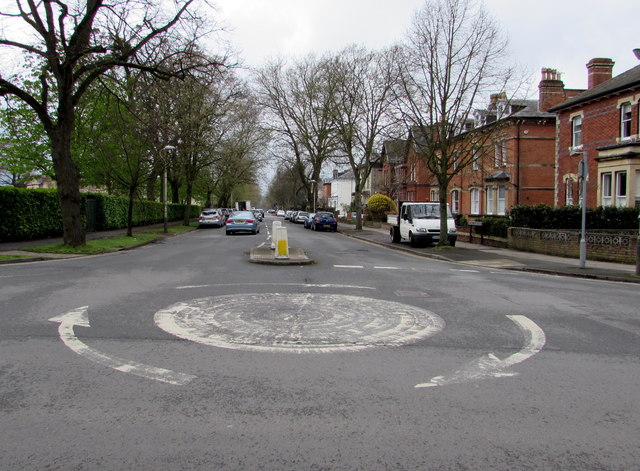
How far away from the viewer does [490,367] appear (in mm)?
5043

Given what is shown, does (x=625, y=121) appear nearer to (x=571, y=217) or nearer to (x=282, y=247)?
(x=571, y=217)

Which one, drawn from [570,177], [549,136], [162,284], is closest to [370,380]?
[162,284]

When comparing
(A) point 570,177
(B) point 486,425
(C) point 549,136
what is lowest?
(B) point 486,425

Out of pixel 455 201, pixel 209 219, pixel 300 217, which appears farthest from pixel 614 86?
pixel 300 217

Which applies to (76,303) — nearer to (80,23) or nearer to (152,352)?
(152,352)

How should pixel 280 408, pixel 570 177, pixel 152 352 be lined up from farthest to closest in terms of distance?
pixel 570 177 < pixel 152 352 < pixel 280 408

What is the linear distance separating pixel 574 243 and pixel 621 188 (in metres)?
7.70

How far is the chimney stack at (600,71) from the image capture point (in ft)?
98.2

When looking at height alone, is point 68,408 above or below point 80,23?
below

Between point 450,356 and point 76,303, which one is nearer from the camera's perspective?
point 450,356

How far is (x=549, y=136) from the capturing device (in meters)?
35.2

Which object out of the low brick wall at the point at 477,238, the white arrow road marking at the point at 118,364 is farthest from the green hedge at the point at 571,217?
the white arrow road marking at the point at 118,364

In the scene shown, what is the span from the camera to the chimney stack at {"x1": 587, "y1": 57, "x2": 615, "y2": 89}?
29922mm

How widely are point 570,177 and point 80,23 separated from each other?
26400mm
